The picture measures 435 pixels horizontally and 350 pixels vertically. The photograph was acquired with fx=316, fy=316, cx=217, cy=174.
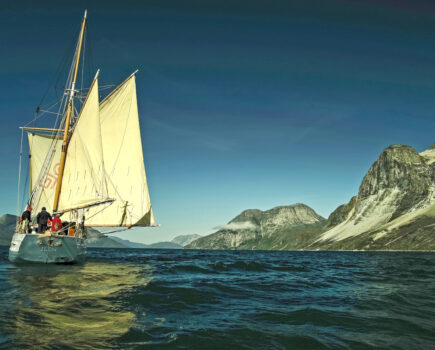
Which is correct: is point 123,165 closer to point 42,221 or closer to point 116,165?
point 116,165

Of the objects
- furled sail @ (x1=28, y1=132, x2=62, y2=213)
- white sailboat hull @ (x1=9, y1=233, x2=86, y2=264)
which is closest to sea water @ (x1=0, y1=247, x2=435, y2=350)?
white sailboat hull @ (x1=9, y1=233, x2=86, y2=264)

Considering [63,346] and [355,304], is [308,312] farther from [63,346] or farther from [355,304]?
[63,346]

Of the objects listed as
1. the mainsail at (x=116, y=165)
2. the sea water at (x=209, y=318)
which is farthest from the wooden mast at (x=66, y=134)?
the sea water at (x=209, y=318)

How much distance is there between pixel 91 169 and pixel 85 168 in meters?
0.70

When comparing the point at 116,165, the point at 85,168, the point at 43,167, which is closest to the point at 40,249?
the point at 85,168

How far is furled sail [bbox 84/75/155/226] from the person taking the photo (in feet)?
137

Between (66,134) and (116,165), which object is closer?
(66,134)

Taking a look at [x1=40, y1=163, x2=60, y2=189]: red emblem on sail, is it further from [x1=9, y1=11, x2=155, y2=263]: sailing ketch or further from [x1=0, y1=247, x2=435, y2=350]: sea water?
[x1=0, y1=247, x2=435, y2=350]: sea water

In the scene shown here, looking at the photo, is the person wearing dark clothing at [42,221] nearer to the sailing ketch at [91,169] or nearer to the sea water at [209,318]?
the sailing ketch at [91,169]

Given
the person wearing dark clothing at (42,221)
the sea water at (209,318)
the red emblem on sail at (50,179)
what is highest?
the red emblem on sail at (50,179)

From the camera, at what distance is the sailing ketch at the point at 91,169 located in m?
34.8

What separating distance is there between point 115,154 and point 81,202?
9.02m

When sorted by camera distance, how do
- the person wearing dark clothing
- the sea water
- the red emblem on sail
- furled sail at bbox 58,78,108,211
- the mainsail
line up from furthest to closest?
1. the mainsail
2. the red emblem on sail
3. furled sail at bbox 58,78,108,211
4. the person wearing dark clothing
5. the sea water

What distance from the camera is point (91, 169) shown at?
34.8 m
